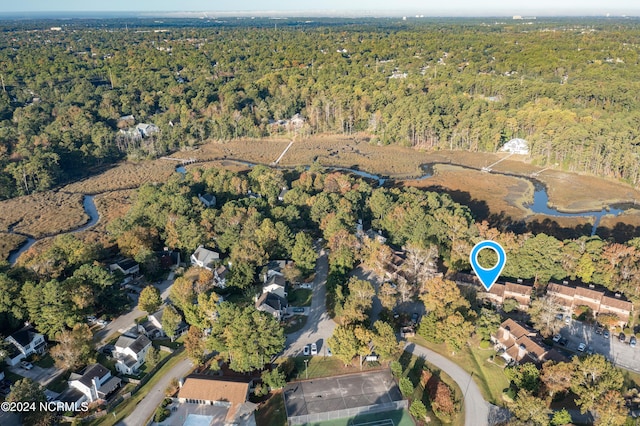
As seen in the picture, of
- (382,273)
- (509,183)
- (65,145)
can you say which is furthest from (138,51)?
(382,273)

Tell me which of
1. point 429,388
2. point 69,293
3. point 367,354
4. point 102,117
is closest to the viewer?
point 429,388

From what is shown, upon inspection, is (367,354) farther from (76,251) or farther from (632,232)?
(632,232)

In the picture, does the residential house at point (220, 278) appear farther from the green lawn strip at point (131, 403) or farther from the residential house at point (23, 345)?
the residential house at point (23, 345)

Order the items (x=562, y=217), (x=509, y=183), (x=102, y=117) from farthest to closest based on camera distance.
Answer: (x=102, y=117), (x=509, y=183), (x=562, y=217)

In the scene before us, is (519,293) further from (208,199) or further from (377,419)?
(208,199)

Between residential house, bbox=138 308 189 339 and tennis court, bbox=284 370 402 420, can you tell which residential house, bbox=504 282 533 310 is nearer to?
tennis court, bbox=284 370 402 420

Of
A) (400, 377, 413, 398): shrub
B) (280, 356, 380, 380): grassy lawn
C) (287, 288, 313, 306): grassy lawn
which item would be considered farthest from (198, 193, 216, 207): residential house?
(400, 377, 413, 398): shrub

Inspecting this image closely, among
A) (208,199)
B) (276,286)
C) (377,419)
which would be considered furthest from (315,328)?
(208,199)
